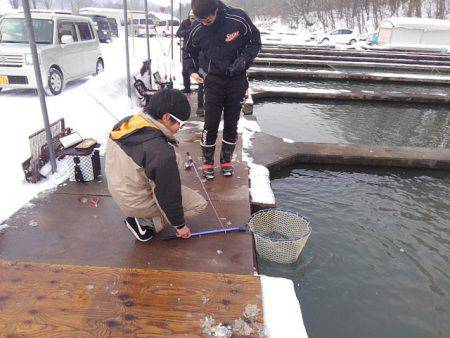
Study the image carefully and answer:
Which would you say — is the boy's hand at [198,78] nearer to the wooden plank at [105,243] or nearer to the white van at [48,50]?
the wooden plank at [105,243]

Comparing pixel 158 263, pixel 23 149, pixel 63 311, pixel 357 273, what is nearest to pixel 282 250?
pixel 357 273

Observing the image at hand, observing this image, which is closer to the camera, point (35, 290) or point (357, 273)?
point (35, 290)

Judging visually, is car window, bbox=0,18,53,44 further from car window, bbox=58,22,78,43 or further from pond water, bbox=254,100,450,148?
pond water, bbox=254,100,450,148

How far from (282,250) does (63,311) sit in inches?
69.9

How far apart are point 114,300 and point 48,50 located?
281 inches

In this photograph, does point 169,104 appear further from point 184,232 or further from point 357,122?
point 357,122

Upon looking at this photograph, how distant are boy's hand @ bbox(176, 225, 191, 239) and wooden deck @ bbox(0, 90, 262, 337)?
52 mm

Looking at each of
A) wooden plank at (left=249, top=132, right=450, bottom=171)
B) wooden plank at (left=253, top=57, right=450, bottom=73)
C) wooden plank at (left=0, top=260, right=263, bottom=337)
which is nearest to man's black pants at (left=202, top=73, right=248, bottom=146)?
wooden plank at (left=249, top=132, right=450, bottom=171)

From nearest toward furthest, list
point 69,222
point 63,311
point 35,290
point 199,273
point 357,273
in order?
1. point 63,311
2. point 35,290
3. point 199,273
4. point 69,222
5. point 357,273

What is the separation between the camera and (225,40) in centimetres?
338

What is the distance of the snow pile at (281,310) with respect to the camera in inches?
77.8

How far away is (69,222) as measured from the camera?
2965mm

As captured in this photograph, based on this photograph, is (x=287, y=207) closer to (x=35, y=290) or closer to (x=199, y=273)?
(x=199, y=273)

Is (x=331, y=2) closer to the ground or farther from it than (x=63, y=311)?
farther from it
